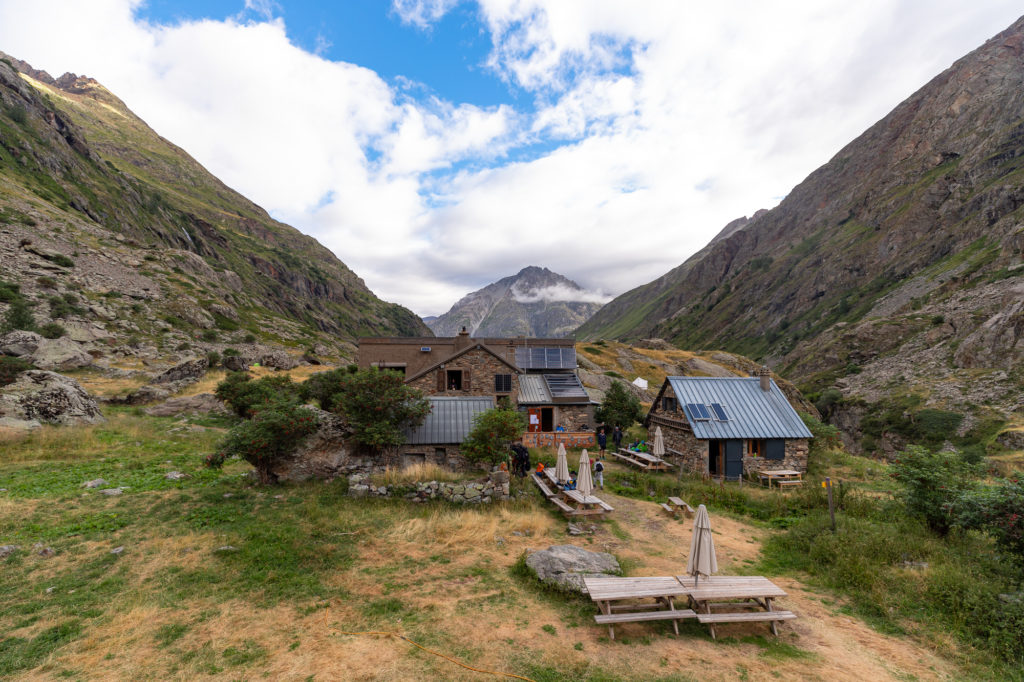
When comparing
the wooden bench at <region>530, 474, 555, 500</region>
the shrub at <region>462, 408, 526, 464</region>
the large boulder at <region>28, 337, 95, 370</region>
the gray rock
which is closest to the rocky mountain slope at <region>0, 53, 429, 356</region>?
the large boulder at <region>28, 337, 95, 370</region>

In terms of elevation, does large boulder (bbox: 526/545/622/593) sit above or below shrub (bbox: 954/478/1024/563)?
below

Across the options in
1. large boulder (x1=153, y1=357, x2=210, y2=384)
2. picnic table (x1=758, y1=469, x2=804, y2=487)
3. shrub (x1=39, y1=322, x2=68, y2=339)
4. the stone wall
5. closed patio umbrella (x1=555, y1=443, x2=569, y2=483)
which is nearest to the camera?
closed patio umbrella (x1=555, y1=443, x2=569, y2=483)

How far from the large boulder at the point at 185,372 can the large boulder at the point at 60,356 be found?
631cm

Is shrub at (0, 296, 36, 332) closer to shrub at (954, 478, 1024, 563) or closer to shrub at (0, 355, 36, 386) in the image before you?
shrub at (0, 355, 36, 386)

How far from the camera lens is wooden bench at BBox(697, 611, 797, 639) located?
898cm

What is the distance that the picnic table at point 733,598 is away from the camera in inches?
359

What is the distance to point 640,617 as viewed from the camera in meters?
9.06

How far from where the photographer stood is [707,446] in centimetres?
2538

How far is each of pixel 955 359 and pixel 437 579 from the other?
248ft

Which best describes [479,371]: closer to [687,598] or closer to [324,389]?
[324,389]

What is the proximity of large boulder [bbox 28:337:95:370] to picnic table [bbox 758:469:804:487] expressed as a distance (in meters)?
53.5

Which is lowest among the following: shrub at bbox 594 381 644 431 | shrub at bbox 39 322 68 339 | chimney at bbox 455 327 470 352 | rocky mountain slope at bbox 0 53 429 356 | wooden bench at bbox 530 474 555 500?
wooden bench at bbox 530 474 555 500

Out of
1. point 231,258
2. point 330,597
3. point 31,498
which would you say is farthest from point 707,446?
point 231,258

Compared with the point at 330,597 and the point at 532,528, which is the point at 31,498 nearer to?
the point at 330,597
